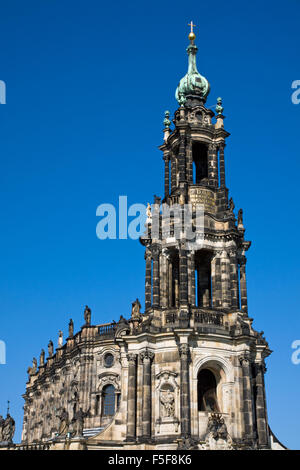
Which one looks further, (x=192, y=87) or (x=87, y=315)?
(x=87, y=315)

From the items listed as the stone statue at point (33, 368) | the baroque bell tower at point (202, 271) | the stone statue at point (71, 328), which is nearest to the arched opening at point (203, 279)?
the baroque bell tower at point (202, 271)

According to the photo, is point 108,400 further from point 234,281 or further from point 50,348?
point 50,348

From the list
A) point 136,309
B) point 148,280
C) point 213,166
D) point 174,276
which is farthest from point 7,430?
point 213,166

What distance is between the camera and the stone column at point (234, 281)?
46.0 metres

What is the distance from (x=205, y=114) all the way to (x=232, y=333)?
17.8 m

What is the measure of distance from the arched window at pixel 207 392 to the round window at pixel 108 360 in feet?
41.9

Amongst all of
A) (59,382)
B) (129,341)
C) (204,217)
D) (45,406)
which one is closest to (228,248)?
(204,217)

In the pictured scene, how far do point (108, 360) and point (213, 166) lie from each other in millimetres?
19016

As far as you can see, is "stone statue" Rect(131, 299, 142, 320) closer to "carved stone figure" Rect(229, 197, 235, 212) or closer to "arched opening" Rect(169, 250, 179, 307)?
"arched opening" Rect(169, 250, 179, 307)

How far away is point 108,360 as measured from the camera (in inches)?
2219

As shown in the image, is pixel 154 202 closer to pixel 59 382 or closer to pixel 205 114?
pixel 205 114

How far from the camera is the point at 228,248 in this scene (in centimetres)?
4728

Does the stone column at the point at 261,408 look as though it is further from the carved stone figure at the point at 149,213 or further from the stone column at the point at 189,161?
the stone column at the point at 189,161
